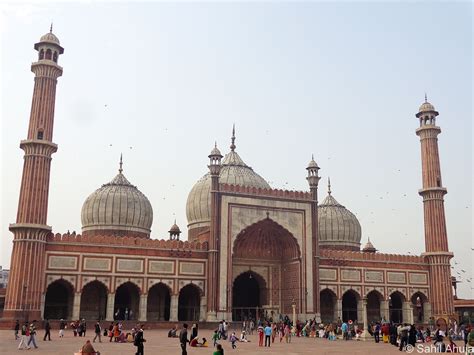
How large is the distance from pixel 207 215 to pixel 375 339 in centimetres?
1658

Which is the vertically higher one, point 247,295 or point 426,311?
point 247,295

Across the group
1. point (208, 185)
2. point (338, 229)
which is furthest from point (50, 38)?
point (338, 229)

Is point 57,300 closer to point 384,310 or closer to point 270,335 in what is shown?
point 270,335

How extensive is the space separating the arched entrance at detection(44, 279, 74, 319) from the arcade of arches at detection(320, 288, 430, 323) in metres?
14.8

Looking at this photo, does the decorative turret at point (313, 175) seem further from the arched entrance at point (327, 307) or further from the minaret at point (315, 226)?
the arched entrance at point (327, 307)

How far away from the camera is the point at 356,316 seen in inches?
1373

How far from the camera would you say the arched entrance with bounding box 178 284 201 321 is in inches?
1221

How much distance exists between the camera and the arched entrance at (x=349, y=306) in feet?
114

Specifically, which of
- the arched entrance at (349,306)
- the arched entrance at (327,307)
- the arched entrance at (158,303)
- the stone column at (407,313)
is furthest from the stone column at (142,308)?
the stone column at (407,313)

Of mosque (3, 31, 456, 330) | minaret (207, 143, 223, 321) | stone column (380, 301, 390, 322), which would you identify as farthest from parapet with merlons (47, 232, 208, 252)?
stone column (380, 301, 390, 322)

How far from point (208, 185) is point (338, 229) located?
10.4m

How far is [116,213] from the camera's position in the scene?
111ft

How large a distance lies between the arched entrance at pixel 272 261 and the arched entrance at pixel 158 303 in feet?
12.7

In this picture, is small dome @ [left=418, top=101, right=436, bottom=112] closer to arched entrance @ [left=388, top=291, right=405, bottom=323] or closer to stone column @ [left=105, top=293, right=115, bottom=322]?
arched entrance @ [left=388, top=291, right=405, bottom=323]
